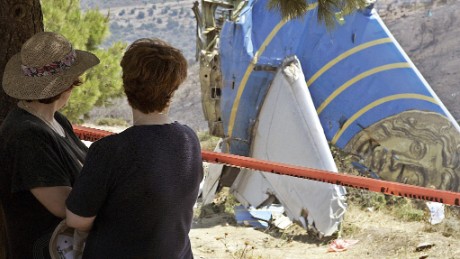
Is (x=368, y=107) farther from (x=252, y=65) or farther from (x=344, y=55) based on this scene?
(x=252, y=65)

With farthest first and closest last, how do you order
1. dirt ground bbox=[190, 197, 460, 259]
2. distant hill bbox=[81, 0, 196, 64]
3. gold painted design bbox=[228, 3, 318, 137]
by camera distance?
distant hill bbox=[81, 0, 196, 64] < gold painted design bbox=[228, 3, 318, 137] < dirt ground bbox=[190, 197, 460, 259]

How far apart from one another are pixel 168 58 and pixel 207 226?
6661 millimetres

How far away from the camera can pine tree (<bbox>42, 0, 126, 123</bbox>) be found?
53.4 ft

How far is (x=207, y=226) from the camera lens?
905 centimetres

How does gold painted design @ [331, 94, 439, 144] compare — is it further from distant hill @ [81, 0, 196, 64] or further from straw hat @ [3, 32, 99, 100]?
distant hill @ [81, 0, 196, 64]

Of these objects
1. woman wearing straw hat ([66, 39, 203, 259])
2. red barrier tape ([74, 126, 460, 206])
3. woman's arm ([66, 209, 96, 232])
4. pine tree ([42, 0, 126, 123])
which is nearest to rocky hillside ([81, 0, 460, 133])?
pine tree ([42, 0, 126, 123])

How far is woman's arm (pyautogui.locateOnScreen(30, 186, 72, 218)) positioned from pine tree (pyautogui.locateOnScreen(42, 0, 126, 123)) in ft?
45.1

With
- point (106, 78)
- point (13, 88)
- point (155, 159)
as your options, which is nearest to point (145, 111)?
point (155, 159)

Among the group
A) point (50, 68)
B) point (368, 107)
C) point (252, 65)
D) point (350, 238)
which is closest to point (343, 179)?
point (50, 68)

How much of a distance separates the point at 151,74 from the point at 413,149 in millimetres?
7627

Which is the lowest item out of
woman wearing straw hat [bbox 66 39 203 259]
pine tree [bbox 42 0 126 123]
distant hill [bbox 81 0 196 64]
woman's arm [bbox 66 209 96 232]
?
distant hill [bbox 81 0 196 64]

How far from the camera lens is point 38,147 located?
104 inches

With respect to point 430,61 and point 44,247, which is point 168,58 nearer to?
point 44,247

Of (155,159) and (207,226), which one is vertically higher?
(155,159)
